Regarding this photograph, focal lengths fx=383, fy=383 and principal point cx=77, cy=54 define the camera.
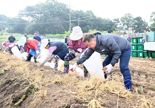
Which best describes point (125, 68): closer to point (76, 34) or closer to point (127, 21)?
point (76, 34)

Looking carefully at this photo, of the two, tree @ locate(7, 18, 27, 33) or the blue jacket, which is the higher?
the blue jacket

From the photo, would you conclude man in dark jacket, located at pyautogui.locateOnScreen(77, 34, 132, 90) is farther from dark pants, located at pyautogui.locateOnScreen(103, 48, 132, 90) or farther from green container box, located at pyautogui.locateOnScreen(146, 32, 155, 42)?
green container box, located at pyautogui.locateOnScreen(146, 32, 155, 42)

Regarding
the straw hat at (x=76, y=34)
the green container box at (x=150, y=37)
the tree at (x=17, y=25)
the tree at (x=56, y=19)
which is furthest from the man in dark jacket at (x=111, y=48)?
the tree at (x=17, y=25)

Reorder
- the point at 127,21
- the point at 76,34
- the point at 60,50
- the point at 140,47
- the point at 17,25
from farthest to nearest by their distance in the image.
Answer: the point at 17,25 < the point at 127,21 < the point at 140,47 < the point at 60,50 < the point at 76,34

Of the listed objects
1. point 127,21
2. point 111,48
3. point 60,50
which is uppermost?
point 111,48

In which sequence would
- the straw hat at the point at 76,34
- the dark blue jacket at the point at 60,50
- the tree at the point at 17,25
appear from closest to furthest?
the straw hat at the point at 76,34 → the dark blue jacket at the point at 60,50 → the tree at the point at 17,25

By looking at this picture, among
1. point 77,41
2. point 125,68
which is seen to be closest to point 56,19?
point 77,41

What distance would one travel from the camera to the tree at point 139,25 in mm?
67125

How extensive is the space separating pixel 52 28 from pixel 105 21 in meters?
10.0

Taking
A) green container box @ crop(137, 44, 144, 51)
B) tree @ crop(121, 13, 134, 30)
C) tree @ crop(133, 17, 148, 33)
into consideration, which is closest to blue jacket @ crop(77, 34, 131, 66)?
green container box @ crop(137, 44, 144, 51)

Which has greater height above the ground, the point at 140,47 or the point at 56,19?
the point at 140,47

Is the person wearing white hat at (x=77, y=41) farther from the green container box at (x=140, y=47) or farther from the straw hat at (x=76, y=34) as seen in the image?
the green container box at (x=140, y=47)

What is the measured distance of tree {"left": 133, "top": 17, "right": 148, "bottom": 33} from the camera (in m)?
67.1

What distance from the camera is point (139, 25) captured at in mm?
67625
